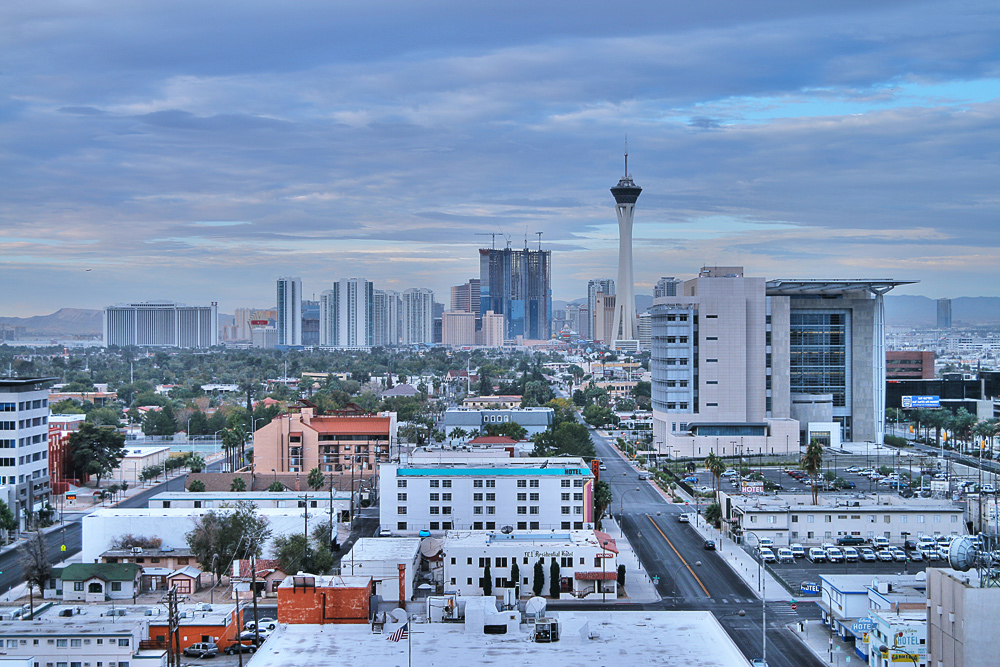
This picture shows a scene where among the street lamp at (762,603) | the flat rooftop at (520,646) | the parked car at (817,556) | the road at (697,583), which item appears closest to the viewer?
the flat rooftop at (520,646)

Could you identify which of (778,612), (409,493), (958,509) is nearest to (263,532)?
(409,493)

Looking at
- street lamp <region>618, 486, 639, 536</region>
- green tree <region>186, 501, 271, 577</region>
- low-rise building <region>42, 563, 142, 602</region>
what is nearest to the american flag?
green tree <region>186, 501, 271, 577</region>

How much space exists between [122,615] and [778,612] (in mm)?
18064

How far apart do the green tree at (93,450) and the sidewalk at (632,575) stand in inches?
1073

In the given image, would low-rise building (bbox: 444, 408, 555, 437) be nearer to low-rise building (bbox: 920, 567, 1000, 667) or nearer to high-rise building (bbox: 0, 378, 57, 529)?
high-rise building (bbox: 0, 378, 57, 529)

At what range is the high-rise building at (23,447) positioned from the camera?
41688mm

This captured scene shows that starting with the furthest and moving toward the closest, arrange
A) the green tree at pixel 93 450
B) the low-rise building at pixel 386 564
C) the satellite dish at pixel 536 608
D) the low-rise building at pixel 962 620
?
the green tree at pixel 93 450, the low-rise building at pixel 386 564, the satellite dish at pixel 536 608, the low-rise building at pixel 962 620

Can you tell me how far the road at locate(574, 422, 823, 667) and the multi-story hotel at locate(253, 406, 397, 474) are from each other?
14201mm

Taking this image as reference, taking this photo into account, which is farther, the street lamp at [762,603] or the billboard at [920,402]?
the billboard at [920,402]

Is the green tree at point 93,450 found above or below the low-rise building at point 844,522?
above

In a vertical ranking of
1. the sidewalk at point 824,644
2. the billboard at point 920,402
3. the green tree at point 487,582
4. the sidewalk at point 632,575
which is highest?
the billboard at point 920,402

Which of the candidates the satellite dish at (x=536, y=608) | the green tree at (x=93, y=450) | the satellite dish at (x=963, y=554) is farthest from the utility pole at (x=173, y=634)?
the green tree at (x=93, y=450)

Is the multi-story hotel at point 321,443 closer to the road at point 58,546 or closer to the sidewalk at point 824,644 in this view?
the road at point 58,546

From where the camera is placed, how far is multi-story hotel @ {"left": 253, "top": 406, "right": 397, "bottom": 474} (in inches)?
2097
